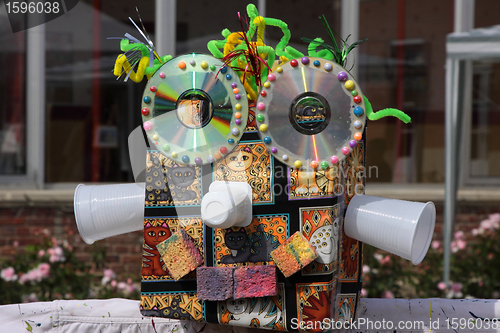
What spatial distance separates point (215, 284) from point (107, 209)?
0.22 meters

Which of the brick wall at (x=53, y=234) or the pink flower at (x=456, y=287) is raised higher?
the brick wall at (x=53, y=234)

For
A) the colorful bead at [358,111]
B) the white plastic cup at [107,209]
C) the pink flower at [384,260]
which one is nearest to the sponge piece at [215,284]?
the white plastic cup at [107,209]

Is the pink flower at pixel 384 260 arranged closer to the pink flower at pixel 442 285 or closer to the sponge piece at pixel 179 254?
the pink flower at pixel 442 285

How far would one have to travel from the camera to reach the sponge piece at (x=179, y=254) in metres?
0.68

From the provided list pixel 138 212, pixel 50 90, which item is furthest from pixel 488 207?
pixel 50 90

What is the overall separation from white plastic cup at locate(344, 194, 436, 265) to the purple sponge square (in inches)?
5.9

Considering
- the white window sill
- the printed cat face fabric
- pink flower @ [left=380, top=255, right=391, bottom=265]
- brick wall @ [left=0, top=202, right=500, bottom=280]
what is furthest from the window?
the printed cat face fabric

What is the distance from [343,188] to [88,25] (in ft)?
7.44

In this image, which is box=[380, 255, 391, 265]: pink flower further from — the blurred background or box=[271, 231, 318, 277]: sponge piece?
box=[271, 231, 318, 277]: sponge piece

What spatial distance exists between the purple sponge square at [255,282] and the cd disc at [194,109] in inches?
7.2

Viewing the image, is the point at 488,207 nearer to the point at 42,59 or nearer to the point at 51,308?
the point at 51,308

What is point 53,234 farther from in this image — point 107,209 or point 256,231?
point 256,231

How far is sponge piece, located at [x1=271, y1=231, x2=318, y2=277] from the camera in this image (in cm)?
66

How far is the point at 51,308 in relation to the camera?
2.86 ft
